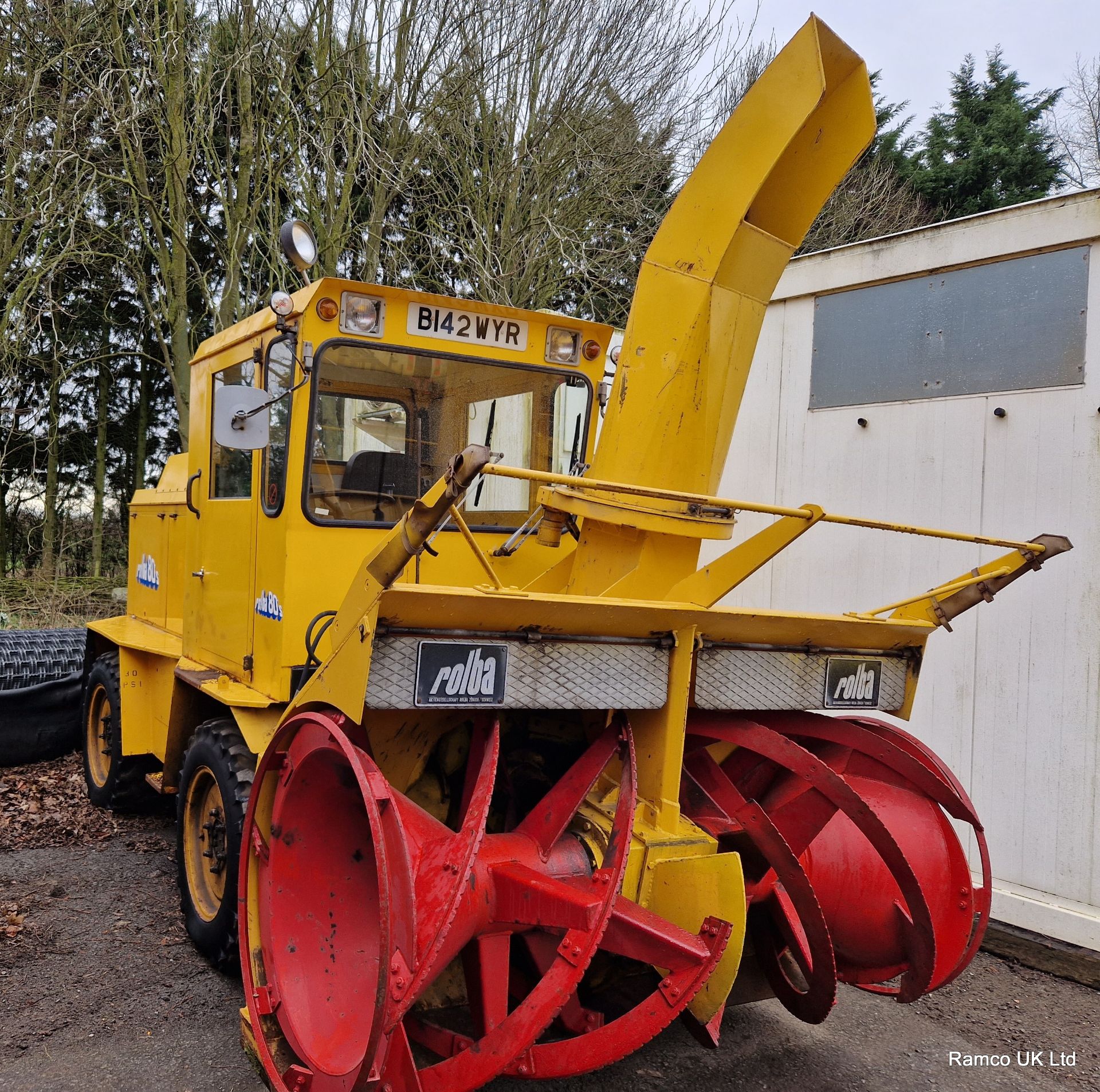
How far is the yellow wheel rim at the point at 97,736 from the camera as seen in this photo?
5.86m

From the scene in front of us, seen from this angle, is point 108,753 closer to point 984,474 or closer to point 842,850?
point 842,850

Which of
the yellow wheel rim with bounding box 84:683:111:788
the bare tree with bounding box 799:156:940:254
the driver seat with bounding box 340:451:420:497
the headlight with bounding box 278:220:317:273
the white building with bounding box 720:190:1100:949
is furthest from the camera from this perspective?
the bare tree with bounding box 799:156:940:254

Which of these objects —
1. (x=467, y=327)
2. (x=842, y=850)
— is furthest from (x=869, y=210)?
(x=842, y=850)

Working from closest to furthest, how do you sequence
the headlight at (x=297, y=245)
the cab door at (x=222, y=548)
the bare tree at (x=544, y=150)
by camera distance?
the headlight at (x=297, y=245)
the cab door at (x=222, y=548)
the bare tree at (x=544, y=150)

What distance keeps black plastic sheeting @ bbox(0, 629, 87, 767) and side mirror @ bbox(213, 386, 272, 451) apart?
3824 millimetres

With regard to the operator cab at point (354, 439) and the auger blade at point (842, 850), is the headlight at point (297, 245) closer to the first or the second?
the operator cab at point (354, 439)

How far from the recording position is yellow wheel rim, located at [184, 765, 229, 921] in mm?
3850

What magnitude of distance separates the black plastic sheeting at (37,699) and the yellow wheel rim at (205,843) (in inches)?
108

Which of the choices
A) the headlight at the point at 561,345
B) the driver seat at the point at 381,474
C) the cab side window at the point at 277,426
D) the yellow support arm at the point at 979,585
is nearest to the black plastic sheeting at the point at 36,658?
the cab side window at the point at 277,426

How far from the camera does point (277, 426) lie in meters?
3.70

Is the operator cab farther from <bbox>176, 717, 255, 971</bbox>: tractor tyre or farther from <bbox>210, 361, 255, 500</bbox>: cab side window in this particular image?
<bbox>176, 717, 255, 971</bbox>: tractor tyre

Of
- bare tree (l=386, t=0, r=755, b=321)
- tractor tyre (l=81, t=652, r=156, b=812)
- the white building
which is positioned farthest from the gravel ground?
bare tree (l=386, t=0, r=755, b=321)

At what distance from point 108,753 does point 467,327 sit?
3588 millimetres

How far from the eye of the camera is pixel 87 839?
5371 millimetres
